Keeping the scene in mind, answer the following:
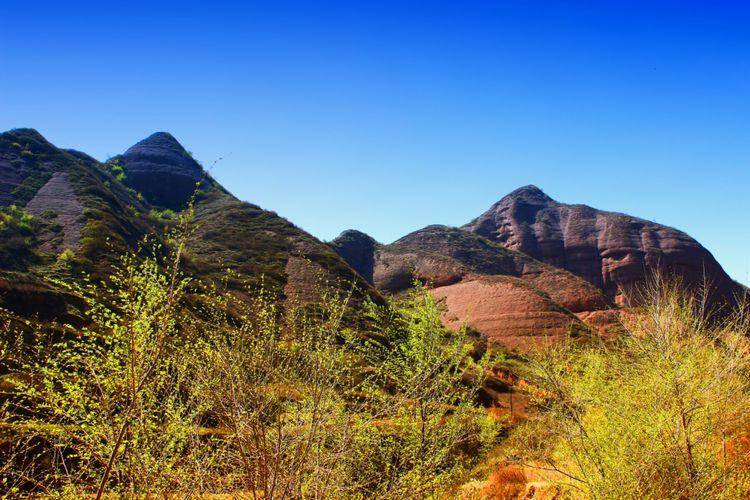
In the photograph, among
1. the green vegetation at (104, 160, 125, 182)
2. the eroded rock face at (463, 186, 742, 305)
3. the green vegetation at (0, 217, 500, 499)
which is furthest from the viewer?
the eroded rock face at (463, 186, 742, 305)

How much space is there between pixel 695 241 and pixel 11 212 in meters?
99.2

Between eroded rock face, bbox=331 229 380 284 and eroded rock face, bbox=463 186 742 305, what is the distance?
3157cm

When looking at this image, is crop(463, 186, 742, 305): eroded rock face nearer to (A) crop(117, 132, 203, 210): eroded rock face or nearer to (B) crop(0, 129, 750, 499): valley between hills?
(B) crop(0, 129, 750, 499): valley between hills

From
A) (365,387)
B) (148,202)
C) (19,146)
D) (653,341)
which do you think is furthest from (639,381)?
(148,202)

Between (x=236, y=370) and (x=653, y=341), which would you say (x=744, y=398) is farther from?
(x=236, y=370)

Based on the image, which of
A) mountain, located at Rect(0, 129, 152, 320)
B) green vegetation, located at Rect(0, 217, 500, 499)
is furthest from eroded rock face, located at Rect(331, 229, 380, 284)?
green vegetation, located at Rect(0, 217, 500, 499)

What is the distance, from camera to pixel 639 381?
32.0 feet

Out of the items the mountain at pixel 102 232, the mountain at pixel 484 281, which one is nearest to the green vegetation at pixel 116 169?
the mountain at pixel 102 232

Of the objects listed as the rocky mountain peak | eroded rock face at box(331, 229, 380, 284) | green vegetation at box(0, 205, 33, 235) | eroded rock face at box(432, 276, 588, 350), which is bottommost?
eroded rock face at box(432, 276, 588, 350)

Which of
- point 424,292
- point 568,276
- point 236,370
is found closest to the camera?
point 236,370

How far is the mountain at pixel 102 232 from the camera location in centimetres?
2055

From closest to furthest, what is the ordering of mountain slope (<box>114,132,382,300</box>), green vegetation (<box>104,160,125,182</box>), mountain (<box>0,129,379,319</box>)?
mountain (<box>0,129,379,319</box>) < mountain slope (<box>114,132,382,300</box>) < green vegetation (<box>104,160,125,182</box>)

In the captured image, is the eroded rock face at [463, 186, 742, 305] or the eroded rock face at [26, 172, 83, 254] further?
the eroded rock face at [463, 186, 742, 305]

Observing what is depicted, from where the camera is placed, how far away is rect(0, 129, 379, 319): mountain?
20.5 m
